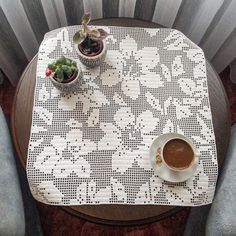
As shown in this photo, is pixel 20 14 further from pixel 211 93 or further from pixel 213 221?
pixel 213 221

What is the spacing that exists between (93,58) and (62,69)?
0.09m

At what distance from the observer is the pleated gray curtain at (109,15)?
1.01m

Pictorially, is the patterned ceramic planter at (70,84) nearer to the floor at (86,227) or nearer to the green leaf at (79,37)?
the green leaf at (79,37)

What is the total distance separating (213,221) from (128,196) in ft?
0.68

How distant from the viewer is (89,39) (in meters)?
0.76

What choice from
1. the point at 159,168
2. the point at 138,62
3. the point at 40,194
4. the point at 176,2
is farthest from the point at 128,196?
the point at 176,2

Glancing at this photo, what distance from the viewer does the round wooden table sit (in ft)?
2.36

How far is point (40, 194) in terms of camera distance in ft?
2.35

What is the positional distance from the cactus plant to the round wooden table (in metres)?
0.16

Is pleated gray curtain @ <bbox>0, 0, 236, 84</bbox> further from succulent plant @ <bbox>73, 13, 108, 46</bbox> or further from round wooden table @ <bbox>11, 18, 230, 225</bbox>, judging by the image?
succulent plant @ <bbox>73, 13, 108, 46</bbox>

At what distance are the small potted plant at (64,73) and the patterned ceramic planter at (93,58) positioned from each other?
0.10 ft

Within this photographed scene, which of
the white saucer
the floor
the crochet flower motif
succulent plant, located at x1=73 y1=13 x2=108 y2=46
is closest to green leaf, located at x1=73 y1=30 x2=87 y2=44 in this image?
succulent plant, located at x1=73 y1=13 x2=108 y2=46

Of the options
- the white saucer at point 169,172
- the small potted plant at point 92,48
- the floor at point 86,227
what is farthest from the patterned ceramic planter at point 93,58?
the floor at point 86,227

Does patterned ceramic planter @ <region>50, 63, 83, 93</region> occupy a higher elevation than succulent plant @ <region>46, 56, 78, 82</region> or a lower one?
lower
